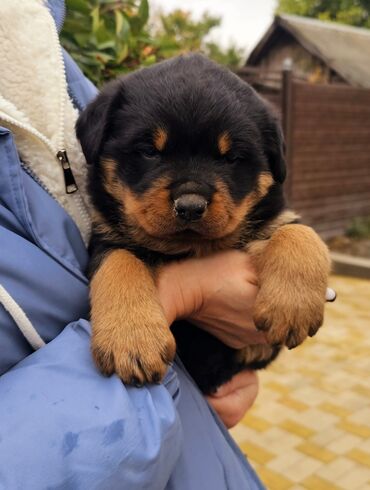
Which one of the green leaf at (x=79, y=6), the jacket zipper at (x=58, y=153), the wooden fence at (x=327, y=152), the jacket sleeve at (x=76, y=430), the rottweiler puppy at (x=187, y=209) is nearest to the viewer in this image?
the jacket sleeve at (x=76, y=430)

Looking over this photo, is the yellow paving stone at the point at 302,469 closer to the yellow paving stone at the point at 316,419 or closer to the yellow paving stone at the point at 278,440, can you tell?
the yellow paving stone at the point at 278,440

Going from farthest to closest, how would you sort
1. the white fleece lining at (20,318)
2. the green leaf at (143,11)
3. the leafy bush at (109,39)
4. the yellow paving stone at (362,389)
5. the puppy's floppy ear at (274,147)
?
the yellow paving stone at (362,389) → the green leaf at (143,11) → the leafy bush at (109,39) → the puppy's floppy ear at (274,147) → the white fleece lining at (20,318)

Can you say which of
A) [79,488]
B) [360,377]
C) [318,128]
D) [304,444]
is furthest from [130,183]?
[318,128]

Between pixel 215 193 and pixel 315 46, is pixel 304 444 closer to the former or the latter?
pixel 215 193

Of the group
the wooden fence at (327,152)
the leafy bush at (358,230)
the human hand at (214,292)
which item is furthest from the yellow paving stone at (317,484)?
the leafy bush at (358,230)

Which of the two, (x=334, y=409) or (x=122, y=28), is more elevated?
(x=122, y=28)

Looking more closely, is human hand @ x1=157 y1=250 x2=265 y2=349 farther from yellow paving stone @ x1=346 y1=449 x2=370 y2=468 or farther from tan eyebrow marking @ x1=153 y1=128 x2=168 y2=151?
yellow paving stone @ x1=346 y1=449 x2=370 y2=468

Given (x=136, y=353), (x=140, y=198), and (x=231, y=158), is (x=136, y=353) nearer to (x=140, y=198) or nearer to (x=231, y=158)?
(x=140, y=198)

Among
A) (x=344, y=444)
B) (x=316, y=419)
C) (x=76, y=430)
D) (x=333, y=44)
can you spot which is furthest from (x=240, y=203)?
(x=333, y=44)

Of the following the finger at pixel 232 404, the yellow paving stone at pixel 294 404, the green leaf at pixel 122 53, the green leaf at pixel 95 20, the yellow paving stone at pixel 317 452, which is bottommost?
the yellow paving stone at pixel 294 404
